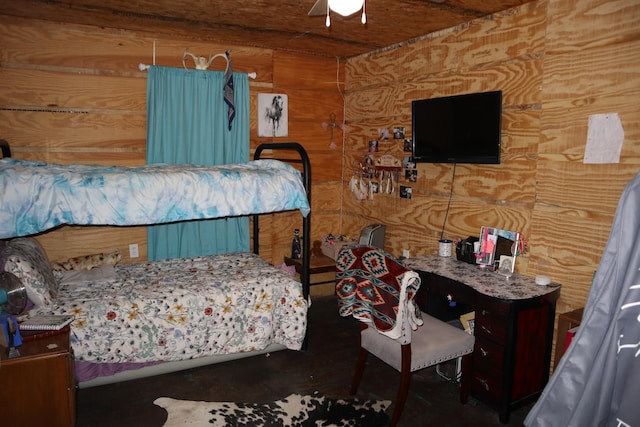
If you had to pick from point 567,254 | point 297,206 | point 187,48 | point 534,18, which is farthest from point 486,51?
point 187,48

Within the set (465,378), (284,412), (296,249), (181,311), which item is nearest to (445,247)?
(465,378)

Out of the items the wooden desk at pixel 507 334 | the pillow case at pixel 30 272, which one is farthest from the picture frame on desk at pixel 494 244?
the pillow case at pixel 30 272

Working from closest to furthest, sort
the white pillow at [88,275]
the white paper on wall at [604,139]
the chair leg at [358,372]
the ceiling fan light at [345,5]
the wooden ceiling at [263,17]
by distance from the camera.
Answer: the ceiling fan light at [345,5], the white paper on wall at [604,139], the chair leg at [358,372], the wooden ceiling at [263,17], the white pillow at [88,275]

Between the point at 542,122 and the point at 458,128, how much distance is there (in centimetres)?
56

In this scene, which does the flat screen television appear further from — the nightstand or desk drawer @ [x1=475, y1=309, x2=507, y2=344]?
the nightstand

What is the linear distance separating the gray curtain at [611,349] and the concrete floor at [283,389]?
1773 millimetres

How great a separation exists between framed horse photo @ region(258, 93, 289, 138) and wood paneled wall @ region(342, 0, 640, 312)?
1.19 metres

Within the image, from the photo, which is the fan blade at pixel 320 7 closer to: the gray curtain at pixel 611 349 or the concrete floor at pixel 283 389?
the gray curtain at pixel 611 349

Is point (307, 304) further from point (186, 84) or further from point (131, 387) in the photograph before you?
point (186, 84)

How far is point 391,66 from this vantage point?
157 inches

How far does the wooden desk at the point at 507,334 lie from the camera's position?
2.43 metres

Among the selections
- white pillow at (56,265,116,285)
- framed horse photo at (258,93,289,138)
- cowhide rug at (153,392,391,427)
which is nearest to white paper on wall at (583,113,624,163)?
cowhide rug at (153,392,391,427)

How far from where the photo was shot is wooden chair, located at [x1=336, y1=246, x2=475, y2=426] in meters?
2.31

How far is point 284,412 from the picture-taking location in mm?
2551
